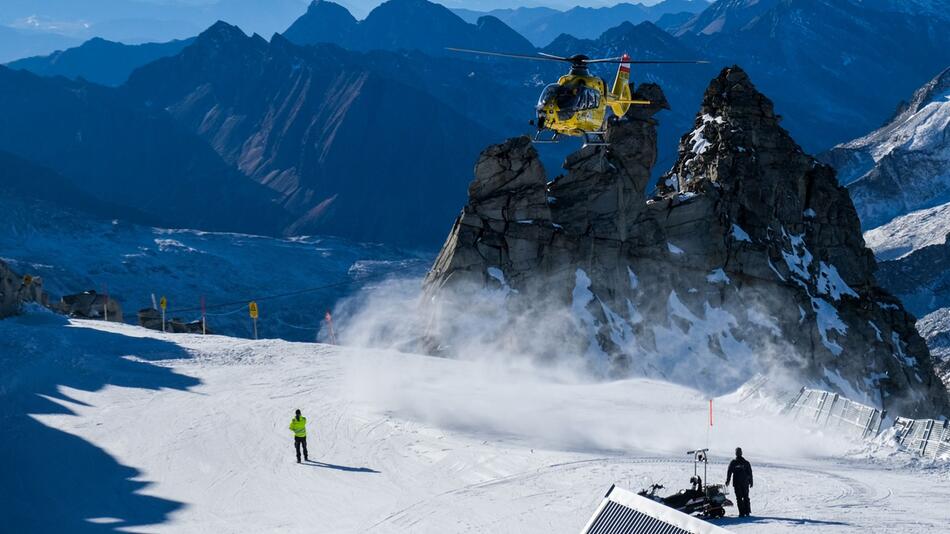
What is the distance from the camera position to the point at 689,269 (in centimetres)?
6356

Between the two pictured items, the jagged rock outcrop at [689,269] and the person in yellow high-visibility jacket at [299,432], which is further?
the jagged rock outcrop at [689,269]

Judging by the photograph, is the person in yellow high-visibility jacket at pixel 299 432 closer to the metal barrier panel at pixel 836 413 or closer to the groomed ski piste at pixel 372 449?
the groomed ski piste at pixel 372 449

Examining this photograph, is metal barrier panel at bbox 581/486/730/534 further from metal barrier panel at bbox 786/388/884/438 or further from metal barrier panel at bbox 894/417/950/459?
metal barrier panel at bbox 786/388/884/438

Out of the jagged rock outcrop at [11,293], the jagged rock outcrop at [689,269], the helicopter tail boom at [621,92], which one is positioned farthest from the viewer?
the jagged rock outcrop at [689,269]

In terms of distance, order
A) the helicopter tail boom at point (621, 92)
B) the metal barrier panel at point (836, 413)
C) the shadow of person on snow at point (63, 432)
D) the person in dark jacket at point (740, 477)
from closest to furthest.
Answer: the person in dark jacket at point (740, 477), the shadow of person on snow at point (63, 432), the metal barrier panel at point (836, 413), the helicopter tail boom at point (621, 92)

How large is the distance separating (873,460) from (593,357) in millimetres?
26907

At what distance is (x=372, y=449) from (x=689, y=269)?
38098 millimetres

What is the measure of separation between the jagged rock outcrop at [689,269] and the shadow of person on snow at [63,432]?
705 inches

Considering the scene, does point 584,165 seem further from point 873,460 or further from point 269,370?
point 873,460

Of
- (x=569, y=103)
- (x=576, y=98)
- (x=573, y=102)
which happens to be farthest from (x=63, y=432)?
(x=576, y=98)

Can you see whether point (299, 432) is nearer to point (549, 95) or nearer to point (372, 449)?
point (372, 449)

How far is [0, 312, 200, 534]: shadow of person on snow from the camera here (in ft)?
82.9

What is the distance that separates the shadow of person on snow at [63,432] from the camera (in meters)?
→ 25.3

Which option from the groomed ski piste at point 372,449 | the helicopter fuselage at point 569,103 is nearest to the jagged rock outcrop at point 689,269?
the groomed ski piste at point 372,449
